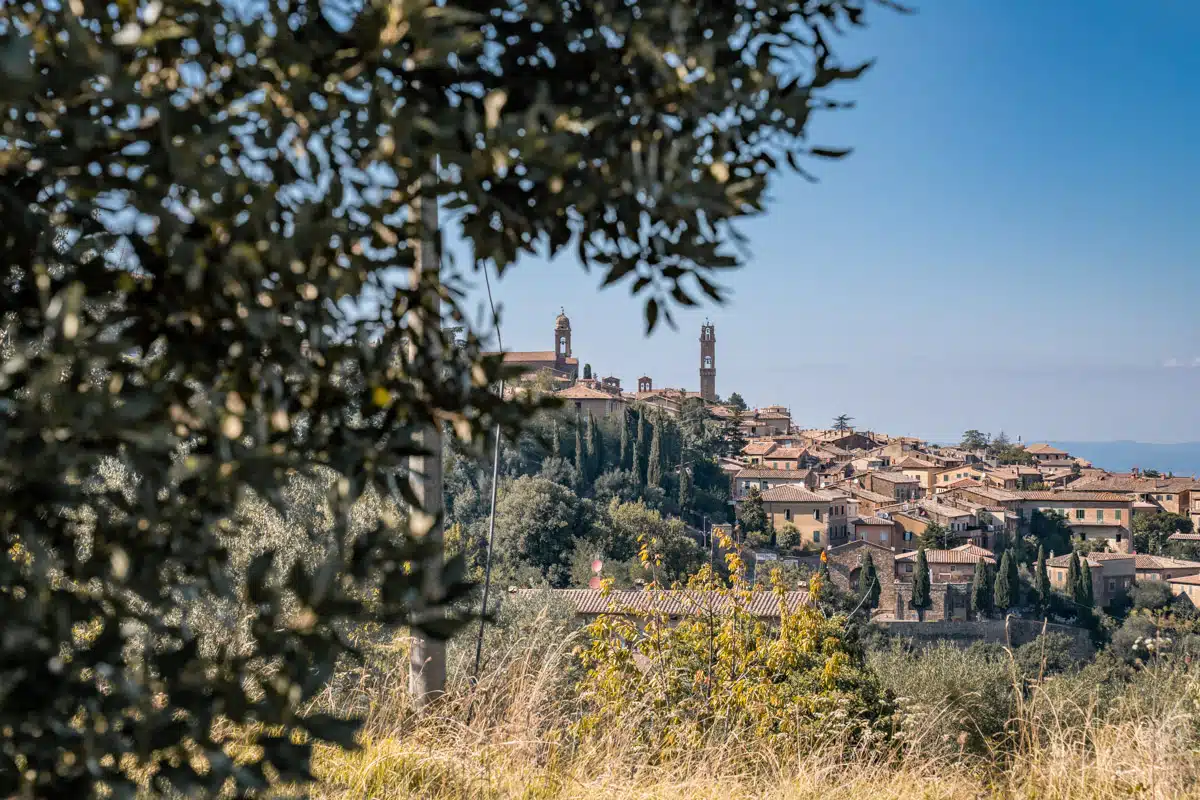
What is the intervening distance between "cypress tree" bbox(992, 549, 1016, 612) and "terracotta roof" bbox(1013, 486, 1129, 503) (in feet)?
53.3

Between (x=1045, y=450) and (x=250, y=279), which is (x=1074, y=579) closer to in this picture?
(x=1045, y=450)

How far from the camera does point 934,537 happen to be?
55250 millimetres

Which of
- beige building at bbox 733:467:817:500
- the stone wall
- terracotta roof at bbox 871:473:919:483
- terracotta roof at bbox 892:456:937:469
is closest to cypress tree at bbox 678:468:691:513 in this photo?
beige building at bbox 733:467:817:500

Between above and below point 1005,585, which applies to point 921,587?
below

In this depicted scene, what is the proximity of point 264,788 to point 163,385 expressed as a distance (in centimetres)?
43

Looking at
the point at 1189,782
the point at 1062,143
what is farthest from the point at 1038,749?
the point at 1062,143

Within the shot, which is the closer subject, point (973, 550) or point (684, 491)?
point (973, 550)

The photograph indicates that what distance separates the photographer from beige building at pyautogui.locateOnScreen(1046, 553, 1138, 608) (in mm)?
49375

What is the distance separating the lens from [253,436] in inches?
37.2

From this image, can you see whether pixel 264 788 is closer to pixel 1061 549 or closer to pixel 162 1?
pixel 162 1

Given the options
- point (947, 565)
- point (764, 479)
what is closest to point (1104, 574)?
point (947, 565)

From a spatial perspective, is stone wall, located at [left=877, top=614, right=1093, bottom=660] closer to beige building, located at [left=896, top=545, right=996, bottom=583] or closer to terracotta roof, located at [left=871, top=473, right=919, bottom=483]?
beige building, located at [left=896, top=545, right=996, bottom=583]

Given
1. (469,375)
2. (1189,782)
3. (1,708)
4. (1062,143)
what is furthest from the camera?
(1062,143)

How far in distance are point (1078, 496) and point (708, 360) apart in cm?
4069
